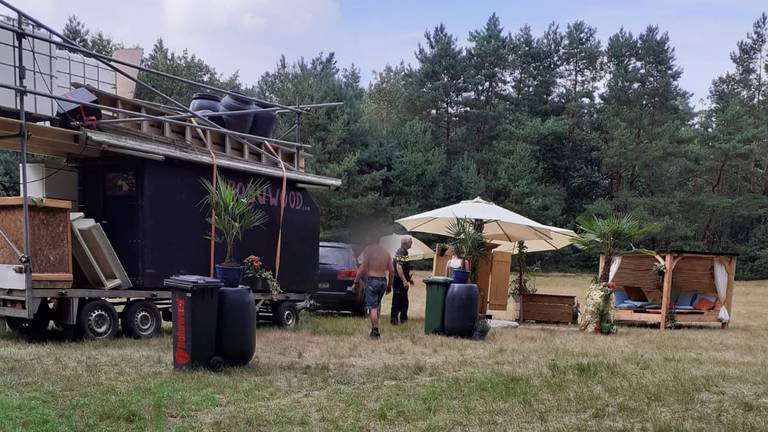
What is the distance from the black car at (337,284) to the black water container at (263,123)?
340cm

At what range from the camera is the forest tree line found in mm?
37094

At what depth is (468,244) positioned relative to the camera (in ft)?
39.0

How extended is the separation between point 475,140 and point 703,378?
119ft

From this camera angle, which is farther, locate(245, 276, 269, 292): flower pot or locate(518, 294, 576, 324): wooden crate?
locate(518, 294, 576, 324): wooden crate

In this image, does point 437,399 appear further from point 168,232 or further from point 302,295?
point 302,295

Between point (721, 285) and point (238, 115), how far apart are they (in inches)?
396

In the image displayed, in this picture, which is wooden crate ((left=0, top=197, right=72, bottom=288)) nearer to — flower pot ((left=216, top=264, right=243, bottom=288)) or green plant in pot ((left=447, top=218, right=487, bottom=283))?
flower pot ((left=216, top=264, right=243, bottom=288))

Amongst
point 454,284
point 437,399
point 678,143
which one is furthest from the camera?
point 678,143

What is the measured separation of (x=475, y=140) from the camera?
1682 inches

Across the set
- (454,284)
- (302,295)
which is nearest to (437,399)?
(454,284)

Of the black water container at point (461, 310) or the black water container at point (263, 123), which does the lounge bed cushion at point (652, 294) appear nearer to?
the black water container at point (461, 310)

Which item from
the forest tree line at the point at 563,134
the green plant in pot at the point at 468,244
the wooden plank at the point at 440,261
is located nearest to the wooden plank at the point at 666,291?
the green plant in pot at the point at 468,244

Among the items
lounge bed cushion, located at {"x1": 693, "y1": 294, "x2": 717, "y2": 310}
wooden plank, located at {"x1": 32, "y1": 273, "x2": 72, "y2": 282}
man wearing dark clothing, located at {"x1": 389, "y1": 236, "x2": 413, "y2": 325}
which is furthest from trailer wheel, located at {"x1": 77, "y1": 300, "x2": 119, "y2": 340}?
lounge bed cushion, located at {"x1": 693, "y1": 294, "x2": 717, "y2": 310}

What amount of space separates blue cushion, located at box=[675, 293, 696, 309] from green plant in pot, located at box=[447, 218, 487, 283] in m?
5.37
